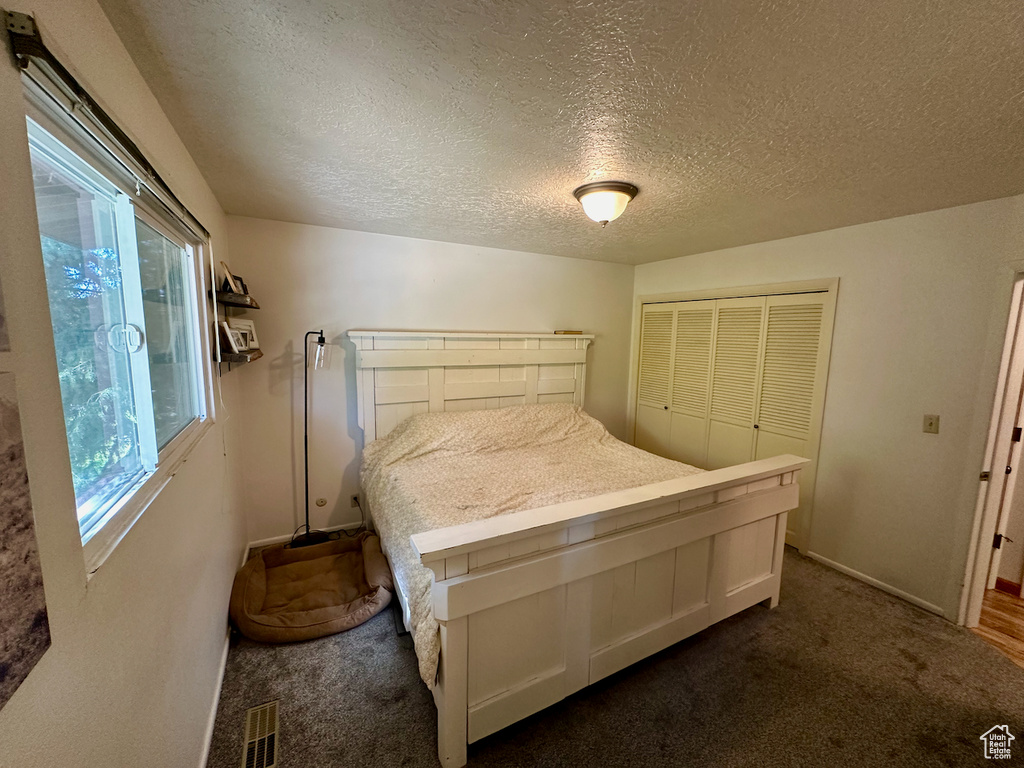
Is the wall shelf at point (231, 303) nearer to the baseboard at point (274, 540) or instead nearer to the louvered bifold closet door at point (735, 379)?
the baseboard at point (274, 540)

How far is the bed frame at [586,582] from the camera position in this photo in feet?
4.27

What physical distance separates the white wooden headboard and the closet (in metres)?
0.76

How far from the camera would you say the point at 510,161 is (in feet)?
5.50

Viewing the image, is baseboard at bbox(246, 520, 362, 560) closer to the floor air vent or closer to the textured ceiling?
the floor air vent

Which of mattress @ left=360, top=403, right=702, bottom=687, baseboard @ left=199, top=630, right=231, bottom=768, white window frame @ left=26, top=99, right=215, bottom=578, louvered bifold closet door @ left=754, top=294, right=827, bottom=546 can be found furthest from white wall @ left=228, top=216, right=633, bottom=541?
louvered bifold closet door @ left=754, top=294, right=827, bottom=546

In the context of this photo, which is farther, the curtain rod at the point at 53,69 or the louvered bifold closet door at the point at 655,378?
the louvered bifold closet door at the point at 655,378

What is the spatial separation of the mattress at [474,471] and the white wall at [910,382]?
3.54 ft

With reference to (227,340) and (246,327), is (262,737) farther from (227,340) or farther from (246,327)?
(246,327)

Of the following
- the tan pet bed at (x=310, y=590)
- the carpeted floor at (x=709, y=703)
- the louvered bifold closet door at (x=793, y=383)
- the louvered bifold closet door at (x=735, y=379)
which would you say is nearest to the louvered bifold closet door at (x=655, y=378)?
the louvered bifold closet door at (x=735, y=379)

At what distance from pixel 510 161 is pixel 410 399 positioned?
179 cm

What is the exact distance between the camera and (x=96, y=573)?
730 mm

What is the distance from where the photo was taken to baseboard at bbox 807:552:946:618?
2.17 metres

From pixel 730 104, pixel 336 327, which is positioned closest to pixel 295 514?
pixel 336 327

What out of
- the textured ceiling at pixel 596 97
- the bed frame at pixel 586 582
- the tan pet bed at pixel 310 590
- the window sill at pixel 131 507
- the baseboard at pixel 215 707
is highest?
the textured ceiling at pixel 596 97
